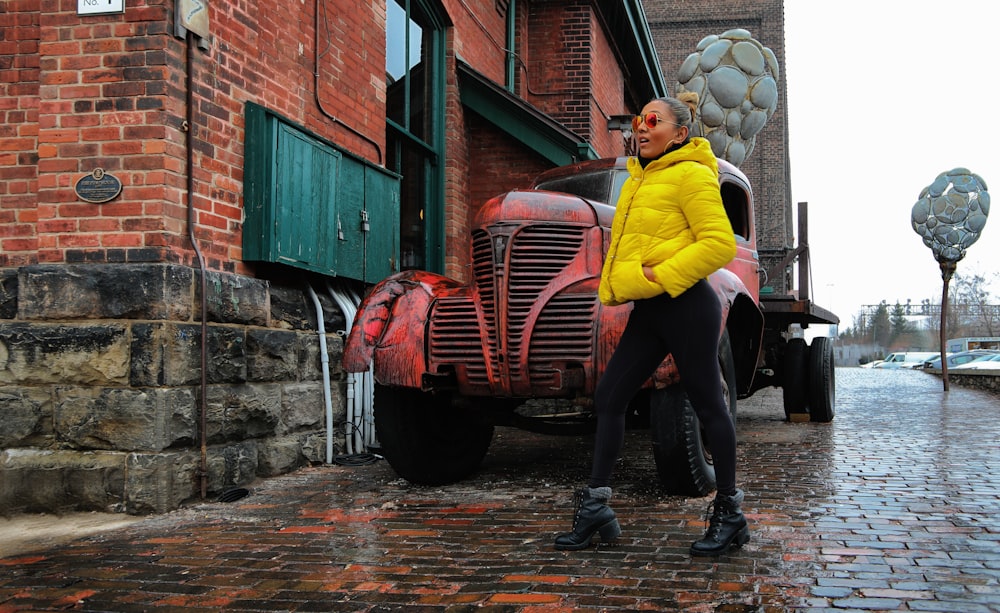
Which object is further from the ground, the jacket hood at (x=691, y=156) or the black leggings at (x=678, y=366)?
the jacket hood at (x=691, y=156)

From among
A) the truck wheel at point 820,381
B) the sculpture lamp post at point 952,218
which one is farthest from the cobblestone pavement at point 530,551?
the sculpture lamp post at point 952,218

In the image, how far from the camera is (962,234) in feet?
57.3

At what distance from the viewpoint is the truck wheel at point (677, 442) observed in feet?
15.1

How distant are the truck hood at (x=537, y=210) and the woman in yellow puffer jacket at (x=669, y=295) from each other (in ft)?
3.49

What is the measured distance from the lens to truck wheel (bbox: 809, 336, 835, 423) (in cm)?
931

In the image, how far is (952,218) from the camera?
17.4 m

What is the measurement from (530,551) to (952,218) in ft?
54.2

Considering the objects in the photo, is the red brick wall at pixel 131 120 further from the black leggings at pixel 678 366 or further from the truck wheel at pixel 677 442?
the truck wheel at pixel 677 442

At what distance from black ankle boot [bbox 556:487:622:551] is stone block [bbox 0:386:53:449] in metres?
3.04

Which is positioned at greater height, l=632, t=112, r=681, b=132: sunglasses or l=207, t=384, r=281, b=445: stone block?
l=632, t=112, r=681, b=132: sunglasses

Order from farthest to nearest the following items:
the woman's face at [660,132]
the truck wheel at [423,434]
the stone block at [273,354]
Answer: the stone block at [273,354]
the truck wheel at [423,434]
the woman's face at [660,132]

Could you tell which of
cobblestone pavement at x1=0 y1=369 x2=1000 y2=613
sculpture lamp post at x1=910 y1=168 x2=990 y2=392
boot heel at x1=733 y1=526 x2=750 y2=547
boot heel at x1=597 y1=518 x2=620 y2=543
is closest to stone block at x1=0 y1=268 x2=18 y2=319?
cobblestone pavement at x1=0 y1=369 x2=1000 y2=613

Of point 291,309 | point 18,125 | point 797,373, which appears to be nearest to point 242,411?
point 291,309

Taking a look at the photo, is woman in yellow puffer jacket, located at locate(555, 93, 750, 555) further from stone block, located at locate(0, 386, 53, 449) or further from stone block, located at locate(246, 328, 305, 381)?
stone block, located at locate(0, 386, 53, 449)
